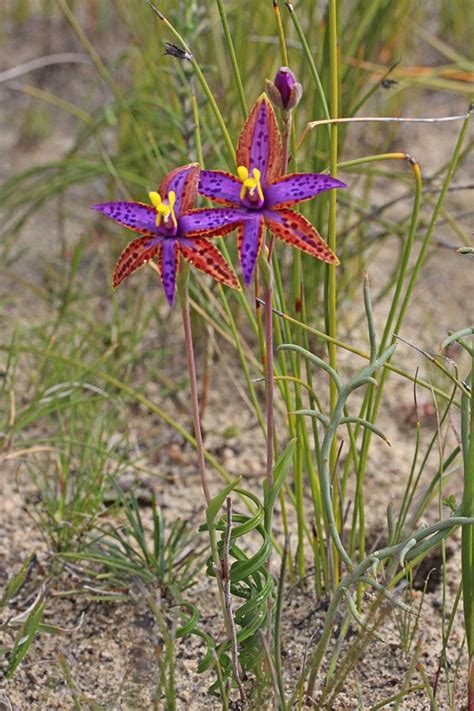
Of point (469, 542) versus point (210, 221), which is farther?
point (469, 542)

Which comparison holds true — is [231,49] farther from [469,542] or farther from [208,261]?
[469,542]

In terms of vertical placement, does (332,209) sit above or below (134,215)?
above

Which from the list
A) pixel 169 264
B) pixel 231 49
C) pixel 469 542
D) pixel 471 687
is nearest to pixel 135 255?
pixel 169 264

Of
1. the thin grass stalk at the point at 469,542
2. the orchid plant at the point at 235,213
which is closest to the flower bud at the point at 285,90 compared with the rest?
the orchid plant at the point at 235,213

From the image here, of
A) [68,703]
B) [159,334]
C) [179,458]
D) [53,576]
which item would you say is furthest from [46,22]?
[68,703]

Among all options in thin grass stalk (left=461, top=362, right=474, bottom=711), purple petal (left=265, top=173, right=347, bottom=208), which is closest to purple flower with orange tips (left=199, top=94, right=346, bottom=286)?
purple petal (left=265, top=173, right=347, bottom=208)

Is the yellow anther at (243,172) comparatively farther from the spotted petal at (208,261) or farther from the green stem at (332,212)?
the green stem at (332,212)
